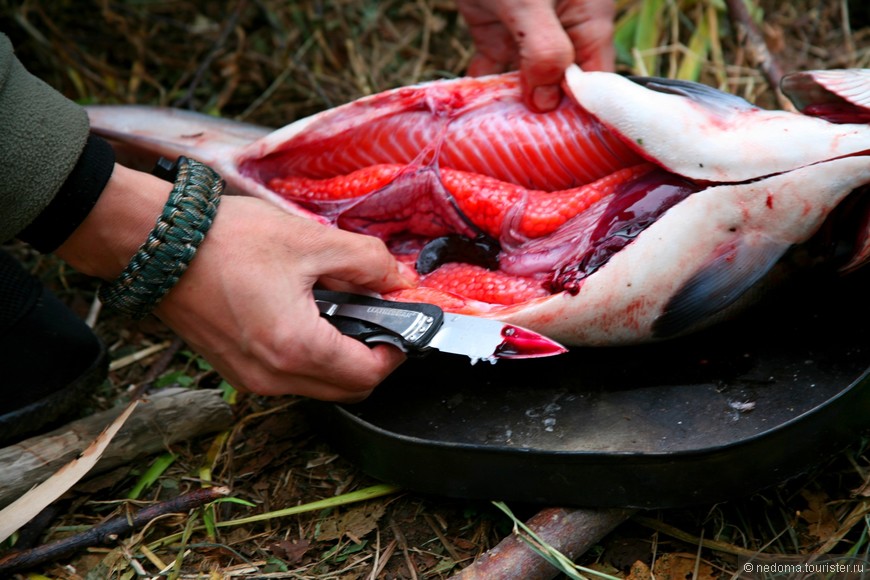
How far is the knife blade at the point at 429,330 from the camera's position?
5.18 feet

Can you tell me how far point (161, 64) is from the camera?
10.2ft

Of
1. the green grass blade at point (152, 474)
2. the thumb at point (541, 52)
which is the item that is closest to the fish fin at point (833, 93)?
the thumb at point (541, 52)

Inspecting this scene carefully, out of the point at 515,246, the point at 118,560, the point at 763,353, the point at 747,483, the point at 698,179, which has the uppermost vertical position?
the point at 698,179

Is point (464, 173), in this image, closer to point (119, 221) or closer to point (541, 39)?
point (541, 39)

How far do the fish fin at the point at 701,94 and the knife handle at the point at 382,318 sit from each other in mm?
735

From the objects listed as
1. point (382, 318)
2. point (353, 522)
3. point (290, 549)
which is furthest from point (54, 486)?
point (382, 318)

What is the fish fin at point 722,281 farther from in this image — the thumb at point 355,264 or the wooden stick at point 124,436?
the wooden stick at point 124,436

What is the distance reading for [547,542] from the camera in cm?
159

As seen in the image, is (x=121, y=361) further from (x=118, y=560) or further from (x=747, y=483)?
(x=747, y=483)

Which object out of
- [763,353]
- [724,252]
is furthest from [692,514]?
[724,252]

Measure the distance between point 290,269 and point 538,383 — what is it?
583 mm

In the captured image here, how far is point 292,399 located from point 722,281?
1.04 meters

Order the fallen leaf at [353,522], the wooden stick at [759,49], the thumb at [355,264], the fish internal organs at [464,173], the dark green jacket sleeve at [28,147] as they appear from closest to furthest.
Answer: the dark green jacket sleeve at [28,147] → the thumb at [355,264] → the fallen leaf at [353,522] → the fish internal organs at [464,173] → the wooden stick at [759,49]

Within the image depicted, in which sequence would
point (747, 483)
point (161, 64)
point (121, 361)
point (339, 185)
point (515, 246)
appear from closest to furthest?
point (747, 483)
point (515, 246)
point (339, 185)
point (121, 361)
point (161, 64)
